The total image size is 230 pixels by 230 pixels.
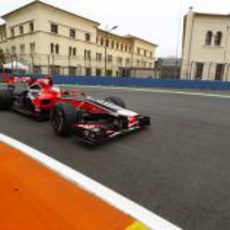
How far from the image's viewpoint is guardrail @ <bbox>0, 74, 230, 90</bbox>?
58.0 feet

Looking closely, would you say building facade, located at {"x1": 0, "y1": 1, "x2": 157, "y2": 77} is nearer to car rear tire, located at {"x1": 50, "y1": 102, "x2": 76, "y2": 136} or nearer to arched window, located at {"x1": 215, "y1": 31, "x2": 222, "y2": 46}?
arched window, located at {"x1": 215, "y1": 31, "x2": 222, "y2": 46}

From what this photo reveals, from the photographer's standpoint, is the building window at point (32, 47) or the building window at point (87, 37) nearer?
the building window at point (32, 47)

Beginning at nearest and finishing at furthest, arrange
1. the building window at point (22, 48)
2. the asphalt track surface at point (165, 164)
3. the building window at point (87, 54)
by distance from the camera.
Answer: the asphalt track surface at point (165, 164), the building window at point (22, 48), the building window at point (87, 54)

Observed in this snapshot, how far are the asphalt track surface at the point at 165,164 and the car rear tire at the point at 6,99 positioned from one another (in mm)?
1510

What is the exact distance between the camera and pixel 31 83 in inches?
264

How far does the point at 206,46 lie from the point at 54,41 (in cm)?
2169

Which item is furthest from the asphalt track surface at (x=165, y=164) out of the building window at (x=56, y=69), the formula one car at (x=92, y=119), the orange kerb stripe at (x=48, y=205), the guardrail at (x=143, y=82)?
the building window at (x=56, y=69)

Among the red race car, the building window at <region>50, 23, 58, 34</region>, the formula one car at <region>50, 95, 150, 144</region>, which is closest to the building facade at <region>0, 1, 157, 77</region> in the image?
the building window at <region>50, 23, 58, 34</region>

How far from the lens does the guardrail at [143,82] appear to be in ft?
58.0

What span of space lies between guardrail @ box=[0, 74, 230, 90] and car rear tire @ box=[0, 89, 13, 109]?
580 inches

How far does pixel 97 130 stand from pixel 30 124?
2.31 m

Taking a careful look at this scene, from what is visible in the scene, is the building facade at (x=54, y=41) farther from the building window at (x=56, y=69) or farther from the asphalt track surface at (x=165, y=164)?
the asphalt track surface at (x=165, y=164)

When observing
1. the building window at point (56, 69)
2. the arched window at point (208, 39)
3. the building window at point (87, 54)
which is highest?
the arched window at point (208, 39)

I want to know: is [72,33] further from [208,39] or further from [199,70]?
[199,70]
